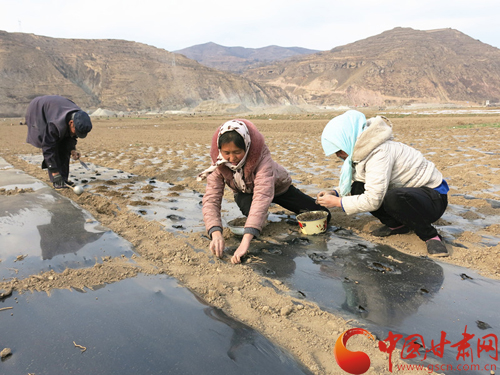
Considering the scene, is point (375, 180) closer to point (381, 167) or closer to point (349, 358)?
point (381, 167)

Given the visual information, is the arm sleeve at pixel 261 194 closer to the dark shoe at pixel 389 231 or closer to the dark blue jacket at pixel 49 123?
the dark shoe at pixel 389 231

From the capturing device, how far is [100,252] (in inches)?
104

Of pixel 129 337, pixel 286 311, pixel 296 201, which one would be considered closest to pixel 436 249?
pixel 296 201

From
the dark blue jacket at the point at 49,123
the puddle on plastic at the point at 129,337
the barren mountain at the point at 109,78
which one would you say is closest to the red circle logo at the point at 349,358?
the puddle on plastic at the point at 129,337

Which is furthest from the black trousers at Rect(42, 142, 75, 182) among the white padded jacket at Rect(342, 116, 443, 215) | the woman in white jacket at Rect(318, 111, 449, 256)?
the white padded jacket at Rect(342, 116, 443, 215)

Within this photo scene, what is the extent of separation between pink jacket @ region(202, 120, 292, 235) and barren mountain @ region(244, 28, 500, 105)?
80.1 m

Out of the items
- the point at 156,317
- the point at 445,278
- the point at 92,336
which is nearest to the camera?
the point at 92,336

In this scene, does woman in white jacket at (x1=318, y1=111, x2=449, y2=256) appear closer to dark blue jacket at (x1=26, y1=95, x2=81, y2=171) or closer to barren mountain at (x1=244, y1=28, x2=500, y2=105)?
dark blue jacket at (x1=26, y1=95, x2=81, y2=171)

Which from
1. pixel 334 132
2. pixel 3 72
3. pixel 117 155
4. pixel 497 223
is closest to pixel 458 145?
pixel 497 223

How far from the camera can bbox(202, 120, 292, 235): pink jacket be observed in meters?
2.65

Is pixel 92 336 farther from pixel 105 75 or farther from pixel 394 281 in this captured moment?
pixel 105 75

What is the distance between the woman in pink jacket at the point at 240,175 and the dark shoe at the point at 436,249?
1.30 meters

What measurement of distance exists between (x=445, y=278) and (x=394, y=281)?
367mm

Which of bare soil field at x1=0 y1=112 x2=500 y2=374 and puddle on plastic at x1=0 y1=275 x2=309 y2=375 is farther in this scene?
bare soil field at x1=0 y1=112 x2=500 y2=374
